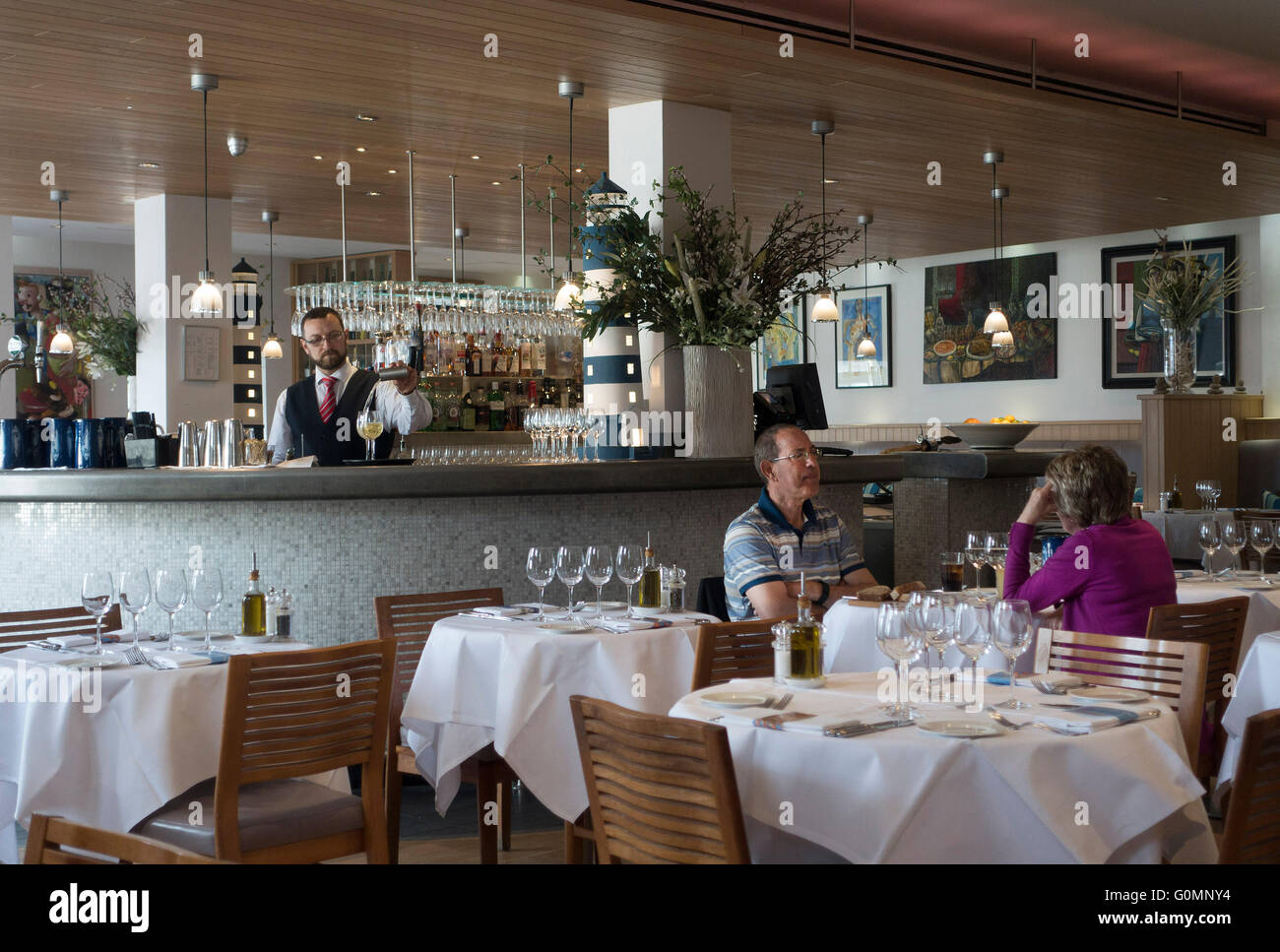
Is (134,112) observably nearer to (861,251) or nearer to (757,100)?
(757,100)

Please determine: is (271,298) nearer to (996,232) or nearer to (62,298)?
(62,298)

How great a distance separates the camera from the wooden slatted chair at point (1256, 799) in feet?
7.90

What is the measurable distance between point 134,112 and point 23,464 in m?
2.48

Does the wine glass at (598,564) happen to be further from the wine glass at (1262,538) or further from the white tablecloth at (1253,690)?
the wine glass at (1262,538)

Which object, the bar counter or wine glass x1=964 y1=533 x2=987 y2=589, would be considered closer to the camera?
wine glass x1=964 y1=533 x2=987 y2=589

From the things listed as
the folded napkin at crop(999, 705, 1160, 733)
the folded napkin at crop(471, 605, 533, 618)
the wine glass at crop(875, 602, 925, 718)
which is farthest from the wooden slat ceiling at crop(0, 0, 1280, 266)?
the folded napkin at crop(999, 705, 1160, 733)

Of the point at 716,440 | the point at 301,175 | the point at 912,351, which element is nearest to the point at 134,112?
the point at 301,175

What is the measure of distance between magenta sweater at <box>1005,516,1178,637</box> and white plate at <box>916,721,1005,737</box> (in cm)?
134

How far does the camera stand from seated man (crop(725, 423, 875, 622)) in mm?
4516

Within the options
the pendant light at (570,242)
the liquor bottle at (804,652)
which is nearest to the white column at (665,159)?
the pendant light at (570,242)

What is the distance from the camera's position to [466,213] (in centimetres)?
1129

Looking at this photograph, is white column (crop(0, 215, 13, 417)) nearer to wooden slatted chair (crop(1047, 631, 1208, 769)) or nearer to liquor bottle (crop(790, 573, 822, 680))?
liquor bottle (crop(790, 573, 822, 680))

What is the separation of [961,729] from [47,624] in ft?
10.3

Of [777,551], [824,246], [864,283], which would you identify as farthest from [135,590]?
[864,283]
